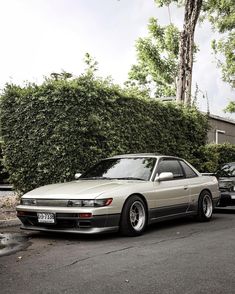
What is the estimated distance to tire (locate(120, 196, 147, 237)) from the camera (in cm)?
718

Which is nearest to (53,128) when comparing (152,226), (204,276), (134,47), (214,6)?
(152,226)

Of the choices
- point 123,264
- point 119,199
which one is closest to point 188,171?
point 119,199

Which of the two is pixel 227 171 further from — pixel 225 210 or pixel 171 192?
pixel 171 192

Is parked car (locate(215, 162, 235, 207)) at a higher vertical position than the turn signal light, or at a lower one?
higher

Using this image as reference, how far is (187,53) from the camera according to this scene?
18.5 metres

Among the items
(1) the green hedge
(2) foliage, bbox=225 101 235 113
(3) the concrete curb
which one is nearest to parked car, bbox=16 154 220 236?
(3) the concrete curb

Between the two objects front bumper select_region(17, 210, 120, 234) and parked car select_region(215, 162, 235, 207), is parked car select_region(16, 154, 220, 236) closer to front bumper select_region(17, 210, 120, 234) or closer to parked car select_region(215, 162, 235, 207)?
front bumper select_region(17, 210, 120, 234)

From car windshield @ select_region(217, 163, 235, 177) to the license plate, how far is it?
681 centimetres

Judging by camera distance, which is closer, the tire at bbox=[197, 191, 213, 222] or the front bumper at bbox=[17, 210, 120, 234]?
the front bumper at bbox=[17, 210, 120, 234]

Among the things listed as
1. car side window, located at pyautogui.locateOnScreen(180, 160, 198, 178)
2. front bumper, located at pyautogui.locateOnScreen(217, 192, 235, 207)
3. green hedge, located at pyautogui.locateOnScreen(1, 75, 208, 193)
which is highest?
green hedge, located at pyautogui.locateOnScreen(1, 75, 208, 193)

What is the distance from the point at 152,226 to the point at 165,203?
777 mm

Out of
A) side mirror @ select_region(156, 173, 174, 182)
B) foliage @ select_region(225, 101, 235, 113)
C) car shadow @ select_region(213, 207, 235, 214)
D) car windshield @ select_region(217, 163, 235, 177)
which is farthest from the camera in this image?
foliage @ select_region(225, 101, 235, 113)

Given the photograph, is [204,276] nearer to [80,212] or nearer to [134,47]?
[80,212]

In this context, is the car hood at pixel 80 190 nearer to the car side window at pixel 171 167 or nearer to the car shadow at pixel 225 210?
the car side window at pixel 171 167
